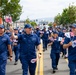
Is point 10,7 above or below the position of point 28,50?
above

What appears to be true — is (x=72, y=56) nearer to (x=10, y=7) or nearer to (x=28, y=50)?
(x=28, y=50)

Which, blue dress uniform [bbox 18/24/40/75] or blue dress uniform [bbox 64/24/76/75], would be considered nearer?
blue dress uniform [bbox 64/24/76/75]

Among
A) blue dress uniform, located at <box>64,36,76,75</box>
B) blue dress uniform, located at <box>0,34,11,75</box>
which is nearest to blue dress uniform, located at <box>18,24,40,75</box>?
blue dress uniform, located at <box>0,34,11,75</box>

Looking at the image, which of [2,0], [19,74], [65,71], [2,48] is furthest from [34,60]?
[2,0]

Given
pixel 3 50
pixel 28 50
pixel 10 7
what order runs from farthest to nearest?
pixel 10 7 < pixel 28 50 < pixel 3 50

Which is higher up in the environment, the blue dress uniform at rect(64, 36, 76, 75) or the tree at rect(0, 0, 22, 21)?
the tree at rect(0, 0, 22, 21)

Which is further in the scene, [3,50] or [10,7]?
[10,7]

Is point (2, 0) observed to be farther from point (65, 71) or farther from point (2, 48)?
point (2, 48)

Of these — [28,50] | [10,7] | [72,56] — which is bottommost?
[72,56]

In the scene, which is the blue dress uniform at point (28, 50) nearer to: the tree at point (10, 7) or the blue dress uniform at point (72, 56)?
the blue dress uniform at point (72, 56)

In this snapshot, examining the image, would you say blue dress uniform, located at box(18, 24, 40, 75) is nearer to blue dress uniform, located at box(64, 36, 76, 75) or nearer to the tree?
blue dress uniform, located at box(64, 36, 76, 75)

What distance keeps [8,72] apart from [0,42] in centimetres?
384

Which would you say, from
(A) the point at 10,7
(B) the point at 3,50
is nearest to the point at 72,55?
(B) the point at 3,50

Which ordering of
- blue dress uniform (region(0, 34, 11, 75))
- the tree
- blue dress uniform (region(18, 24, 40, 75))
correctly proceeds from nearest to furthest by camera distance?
blue dress uniform (region(0, 34, 11, 75)) → blue dress uniform (region(18, 24, 40, 75)) → the tree
